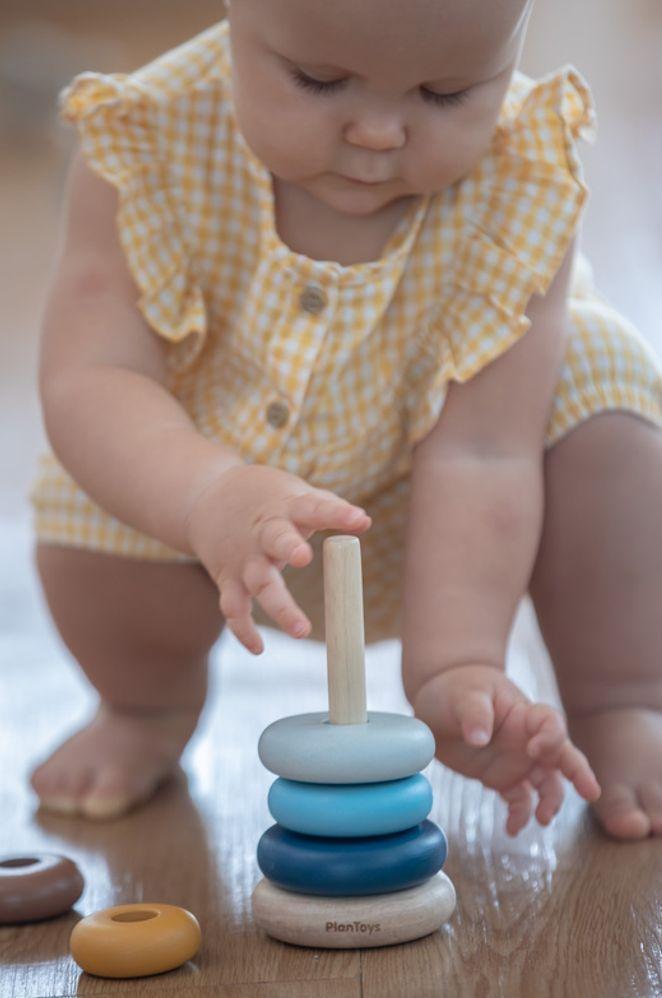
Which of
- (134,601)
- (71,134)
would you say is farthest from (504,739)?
(71,134)

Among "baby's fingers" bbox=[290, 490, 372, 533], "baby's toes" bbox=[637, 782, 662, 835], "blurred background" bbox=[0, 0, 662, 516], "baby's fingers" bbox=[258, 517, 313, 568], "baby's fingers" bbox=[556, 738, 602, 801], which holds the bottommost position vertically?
"blurred background" bbox=[0, 0, 662, 516]

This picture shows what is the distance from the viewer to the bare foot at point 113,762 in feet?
3.24

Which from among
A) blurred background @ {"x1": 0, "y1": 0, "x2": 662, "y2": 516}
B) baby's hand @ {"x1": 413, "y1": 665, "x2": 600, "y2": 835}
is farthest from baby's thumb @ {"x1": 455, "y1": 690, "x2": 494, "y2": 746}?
blurred background @ {"x1": 0, "y1": 0, "x2": 662, "y2": 516}

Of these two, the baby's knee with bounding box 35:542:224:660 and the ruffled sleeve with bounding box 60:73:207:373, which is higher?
the ruffled sleeve with bounding box 60:73:207:373

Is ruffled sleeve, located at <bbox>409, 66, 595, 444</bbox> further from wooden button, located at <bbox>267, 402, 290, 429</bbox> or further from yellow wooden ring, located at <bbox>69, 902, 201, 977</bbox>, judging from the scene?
yellow wooden ring, located at <bbox>69, 902, 201, 977</bbox>

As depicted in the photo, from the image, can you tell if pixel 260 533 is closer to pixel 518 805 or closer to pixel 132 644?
pixel 518 805

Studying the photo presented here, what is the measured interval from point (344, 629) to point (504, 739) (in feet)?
0.46

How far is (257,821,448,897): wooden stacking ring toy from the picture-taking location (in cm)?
68

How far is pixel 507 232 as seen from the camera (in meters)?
0.96

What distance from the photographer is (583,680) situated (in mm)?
962

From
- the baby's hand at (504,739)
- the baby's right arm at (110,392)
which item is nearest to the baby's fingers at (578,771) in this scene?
the baby's hand at (504,739)

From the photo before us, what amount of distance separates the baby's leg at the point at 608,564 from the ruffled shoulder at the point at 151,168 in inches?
10.0

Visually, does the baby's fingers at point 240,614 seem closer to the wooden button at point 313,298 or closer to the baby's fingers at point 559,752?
the baby's fingers at point 559,752

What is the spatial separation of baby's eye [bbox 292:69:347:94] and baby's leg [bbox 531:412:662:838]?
0.89 ft
